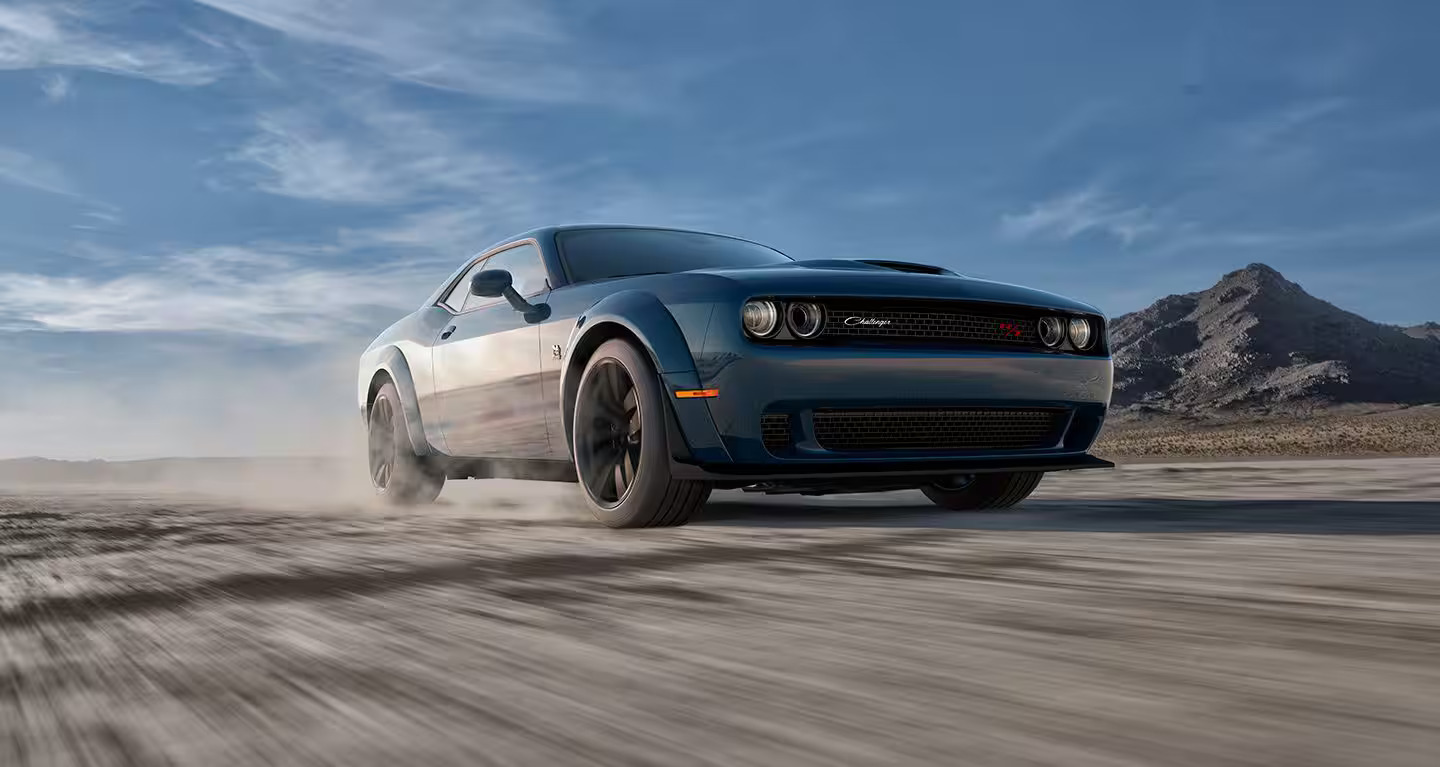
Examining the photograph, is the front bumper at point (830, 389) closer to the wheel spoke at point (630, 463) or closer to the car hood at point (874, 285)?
the car hood at point (874, 285)

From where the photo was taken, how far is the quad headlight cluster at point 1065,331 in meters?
5.14

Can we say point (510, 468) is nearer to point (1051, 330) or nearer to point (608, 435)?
point (608, 435)

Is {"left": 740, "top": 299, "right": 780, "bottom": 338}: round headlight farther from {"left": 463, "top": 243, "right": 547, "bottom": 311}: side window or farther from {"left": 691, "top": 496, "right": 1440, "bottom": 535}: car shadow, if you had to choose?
{"left": 463, "top": 243, "right": 547, "bottom": 311}: side window

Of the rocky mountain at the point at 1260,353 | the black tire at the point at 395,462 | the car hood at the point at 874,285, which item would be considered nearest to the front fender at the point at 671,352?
the car hood at the point at 874,285

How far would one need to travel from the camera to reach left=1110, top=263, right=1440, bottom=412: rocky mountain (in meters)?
115

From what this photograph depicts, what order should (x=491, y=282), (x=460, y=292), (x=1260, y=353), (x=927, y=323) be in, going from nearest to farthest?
1. (x=927, y=323)
2. (x=491, y=282)
3. (x=460, y=292)
4. (x=1260, y=353)

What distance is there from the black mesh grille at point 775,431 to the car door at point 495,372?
4.39ft

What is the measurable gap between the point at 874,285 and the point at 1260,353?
13665 cm

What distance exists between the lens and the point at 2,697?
197 centimetres

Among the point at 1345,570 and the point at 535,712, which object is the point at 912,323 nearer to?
the point at 1345,570

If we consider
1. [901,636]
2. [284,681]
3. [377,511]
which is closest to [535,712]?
[284,681]

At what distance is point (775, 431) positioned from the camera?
4.52m

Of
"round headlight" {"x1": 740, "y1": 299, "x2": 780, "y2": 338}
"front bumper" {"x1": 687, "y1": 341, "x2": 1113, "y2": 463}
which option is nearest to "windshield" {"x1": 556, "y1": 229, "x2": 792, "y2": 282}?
"round headlight" {"x1": 740, "y1": 299, "x2": 780, "y2": 338}

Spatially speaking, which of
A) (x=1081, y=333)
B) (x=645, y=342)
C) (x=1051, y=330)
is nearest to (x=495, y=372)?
(x=645, y=342)
